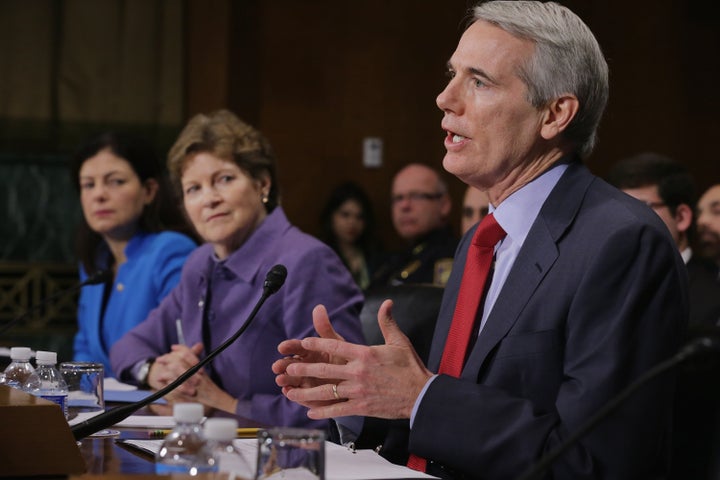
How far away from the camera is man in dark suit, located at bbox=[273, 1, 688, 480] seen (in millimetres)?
1688

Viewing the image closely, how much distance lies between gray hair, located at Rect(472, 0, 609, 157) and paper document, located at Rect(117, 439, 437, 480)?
0.69 meters

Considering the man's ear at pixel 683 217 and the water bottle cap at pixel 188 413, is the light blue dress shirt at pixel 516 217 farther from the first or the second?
the man's ear at pixel 683 217

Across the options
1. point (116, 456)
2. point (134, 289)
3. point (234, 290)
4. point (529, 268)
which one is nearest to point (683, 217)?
point (234, 290)

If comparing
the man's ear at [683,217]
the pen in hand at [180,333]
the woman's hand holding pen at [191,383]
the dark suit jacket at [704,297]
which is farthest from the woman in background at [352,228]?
the woman's hand holding pen at [191,383]

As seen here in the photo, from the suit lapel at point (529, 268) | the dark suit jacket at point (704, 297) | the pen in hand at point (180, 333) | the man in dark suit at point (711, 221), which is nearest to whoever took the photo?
the suit lapel at point (529, 268)

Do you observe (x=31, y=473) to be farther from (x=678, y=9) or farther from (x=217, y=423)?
(x=678, y=9)

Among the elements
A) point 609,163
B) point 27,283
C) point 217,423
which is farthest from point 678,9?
point 217,423

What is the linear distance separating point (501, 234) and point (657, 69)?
18.6 ft

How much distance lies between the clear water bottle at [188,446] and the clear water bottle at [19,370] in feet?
2.60

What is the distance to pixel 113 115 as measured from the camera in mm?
6066

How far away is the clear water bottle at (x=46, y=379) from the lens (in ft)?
6.88

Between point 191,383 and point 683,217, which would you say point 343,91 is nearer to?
point 683,217

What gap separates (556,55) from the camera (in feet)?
6.40

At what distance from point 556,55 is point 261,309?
1.18 metres
